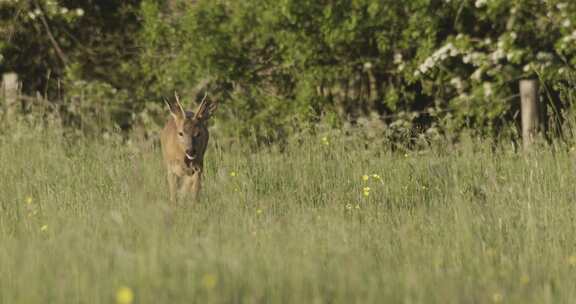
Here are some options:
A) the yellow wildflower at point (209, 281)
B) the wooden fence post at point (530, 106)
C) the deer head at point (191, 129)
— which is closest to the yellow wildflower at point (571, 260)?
the yellow wildflower at point (209, 281)

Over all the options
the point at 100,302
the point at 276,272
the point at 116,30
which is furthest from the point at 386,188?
the point at 116,30

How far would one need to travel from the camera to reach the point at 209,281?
4.57 m

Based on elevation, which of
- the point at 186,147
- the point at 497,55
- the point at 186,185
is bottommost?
the point at 186,185

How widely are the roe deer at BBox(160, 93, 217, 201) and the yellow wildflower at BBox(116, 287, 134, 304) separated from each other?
4.11m

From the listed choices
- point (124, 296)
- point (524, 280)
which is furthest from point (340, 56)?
point (124, 296)

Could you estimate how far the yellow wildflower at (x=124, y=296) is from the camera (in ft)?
14.0

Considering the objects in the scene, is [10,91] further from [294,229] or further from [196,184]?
[294,229]

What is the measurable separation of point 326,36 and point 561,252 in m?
7.51

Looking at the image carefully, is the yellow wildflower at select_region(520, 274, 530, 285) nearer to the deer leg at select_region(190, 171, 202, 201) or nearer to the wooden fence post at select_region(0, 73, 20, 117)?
the deer leg at select_region(190, 171, 202, 201)

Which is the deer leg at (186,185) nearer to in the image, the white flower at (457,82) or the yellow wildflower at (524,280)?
the yellow wildflower at (524,280)

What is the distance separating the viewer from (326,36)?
13.5 meters

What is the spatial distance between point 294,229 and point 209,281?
1.94 meters

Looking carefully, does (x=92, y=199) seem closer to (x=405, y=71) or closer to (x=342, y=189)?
(x=342, y=189)

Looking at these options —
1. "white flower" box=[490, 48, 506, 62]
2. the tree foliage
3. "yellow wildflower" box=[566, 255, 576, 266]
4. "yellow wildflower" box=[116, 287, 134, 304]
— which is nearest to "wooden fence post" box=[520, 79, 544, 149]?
the tree foliage
